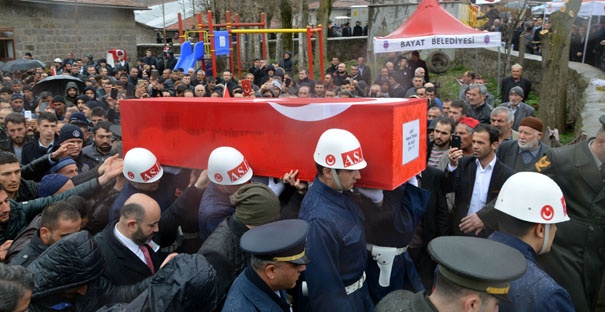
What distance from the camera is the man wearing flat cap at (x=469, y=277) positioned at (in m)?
1.62

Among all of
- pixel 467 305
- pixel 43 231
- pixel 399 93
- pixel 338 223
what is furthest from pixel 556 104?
pixel 43 231

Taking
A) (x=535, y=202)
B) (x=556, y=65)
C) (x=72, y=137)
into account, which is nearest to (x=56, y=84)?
(x=72, y=137)

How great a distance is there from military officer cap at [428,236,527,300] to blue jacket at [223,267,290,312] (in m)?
0.70

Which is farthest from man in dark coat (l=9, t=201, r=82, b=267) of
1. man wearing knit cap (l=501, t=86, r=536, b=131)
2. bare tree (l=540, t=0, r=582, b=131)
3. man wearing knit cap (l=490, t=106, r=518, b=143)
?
bare tree (l=540, t=0, r=582, b=131)

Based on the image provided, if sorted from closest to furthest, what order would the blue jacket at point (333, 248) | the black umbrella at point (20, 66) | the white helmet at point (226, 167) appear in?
the blue jacket at point (333, 248)
the white helmet at point (226, 167)
the black umbrella at point (20, 66)

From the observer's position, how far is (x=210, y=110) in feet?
10.8

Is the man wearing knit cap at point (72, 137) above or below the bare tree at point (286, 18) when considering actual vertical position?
below

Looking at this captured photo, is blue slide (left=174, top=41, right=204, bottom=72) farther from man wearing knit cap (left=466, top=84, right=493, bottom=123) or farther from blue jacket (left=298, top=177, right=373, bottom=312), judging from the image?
blue jacket (left=298, top=177, right=373, bottom=312)

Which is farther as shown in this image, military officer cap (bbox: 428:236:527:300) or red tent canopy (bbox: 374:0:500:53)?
red tent canopy (bbox: 374:0:500:53)

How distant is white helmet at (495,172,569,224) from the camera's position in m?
2.08

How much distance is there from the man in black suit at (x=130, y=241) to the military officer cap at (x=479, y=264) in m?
1.55

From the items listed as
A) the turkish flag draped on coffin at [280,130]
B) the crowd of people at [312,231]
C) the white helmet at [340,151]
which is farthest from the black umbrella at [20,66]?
the white helmet at [340,151]

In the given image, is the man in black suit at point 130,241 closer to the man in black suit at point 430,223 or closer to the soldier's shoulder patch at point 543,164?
the man in black suit at point 430,223

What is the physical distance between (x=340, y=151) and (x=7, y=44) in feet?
71.0
